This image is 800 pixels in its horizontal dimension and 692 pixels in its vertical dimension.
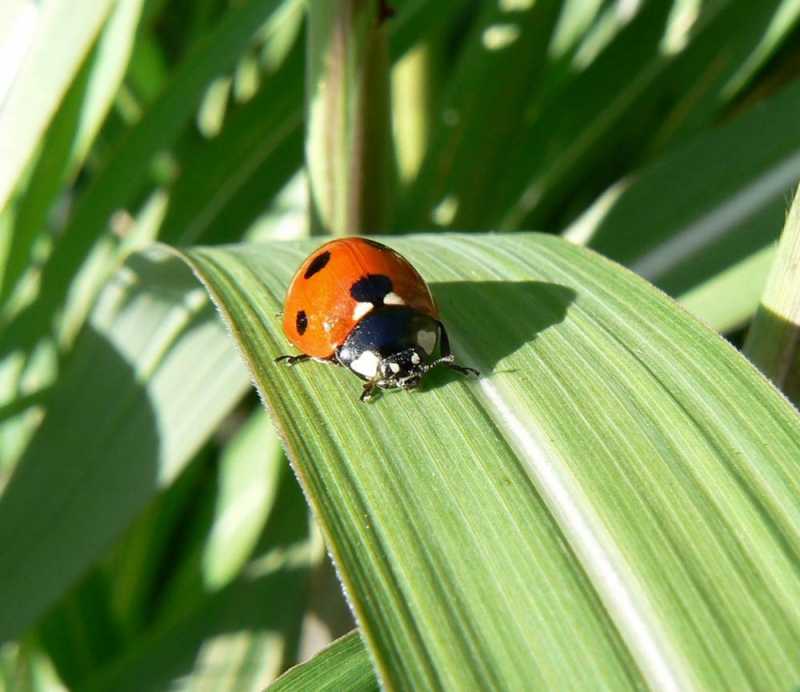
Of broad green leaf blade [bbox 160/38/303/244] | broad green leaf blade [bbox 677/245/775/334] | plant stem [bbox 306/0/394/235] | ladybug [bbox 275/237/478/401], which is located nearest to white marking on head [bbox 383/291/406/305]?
ladybug [bbox 275/237/478/401]

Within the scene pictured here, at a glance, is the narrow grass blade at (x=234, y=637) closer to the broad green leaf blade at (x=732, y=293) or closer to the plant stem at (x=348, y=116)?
the plant stem at (x=348, y=116)

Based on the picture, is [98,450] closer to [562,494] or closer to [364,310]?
[364,310]

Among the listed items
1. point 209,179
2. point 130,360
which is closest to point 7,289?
point 130,360

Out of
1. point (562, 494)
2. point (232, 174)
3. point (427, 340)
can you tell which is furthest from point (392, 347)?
point (232, 174)

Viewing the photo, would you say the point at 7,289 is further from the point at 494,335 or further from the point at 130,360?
the point at 494,335

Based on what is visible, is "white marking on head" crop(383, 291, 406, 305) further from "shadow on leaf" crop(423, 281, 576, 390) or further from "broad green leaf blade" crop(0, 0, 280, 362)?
"broad green leaf blade" crop(0, 0, 280, 362)
